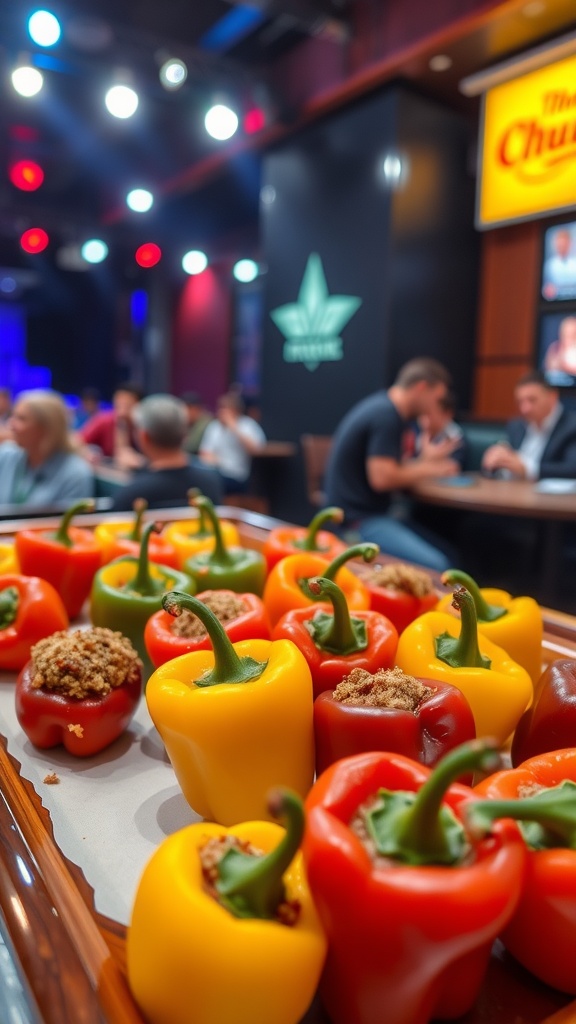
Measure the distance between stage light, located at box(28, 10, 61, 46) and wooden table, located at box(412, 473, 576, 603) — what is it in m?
4.03

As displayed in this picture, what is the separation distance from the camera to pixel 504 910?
58 cm

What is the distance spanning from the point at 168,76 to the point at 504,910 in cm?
654

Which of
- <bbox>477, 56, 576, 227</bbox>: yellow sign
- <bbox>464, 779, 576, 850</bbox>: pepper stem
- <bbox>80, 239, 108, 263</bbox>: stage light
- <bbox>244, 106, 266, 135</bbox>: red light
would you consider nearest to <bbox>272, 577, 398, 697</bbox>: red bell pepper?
<bbox>464, 779, 576, 850</bbox>: pepper stem

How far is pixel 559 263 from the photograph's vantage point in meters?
5.92

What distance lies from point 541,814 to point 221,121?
667cm

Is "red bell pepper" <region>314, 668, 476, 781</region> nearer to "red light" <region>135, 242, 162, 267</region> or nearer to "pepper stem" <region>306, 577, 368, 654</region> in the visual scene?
"pepper stem" <region>306, 577, 368, 654</region>

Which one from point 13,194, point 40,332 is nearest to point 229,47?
point 13,194

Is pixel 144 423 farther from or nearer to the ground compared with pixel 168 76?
nearer to the ground

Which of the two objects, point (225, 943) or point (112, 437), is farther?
point (112, 437)

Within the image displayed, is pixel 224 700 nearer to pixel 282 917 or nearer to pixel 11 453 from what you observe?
pixel 282 917

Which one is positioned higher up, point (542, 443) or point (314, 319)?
point (314, 319)

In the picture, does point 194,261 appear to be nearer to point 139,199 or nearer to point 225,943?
point 139,199

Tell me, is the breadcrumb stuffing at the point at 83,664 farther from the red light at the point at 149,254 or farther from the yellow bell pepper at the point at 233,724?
the red light at the point at 149,254

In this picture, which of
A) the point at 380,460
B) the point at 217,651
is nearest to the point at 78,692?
the point at 217,651
